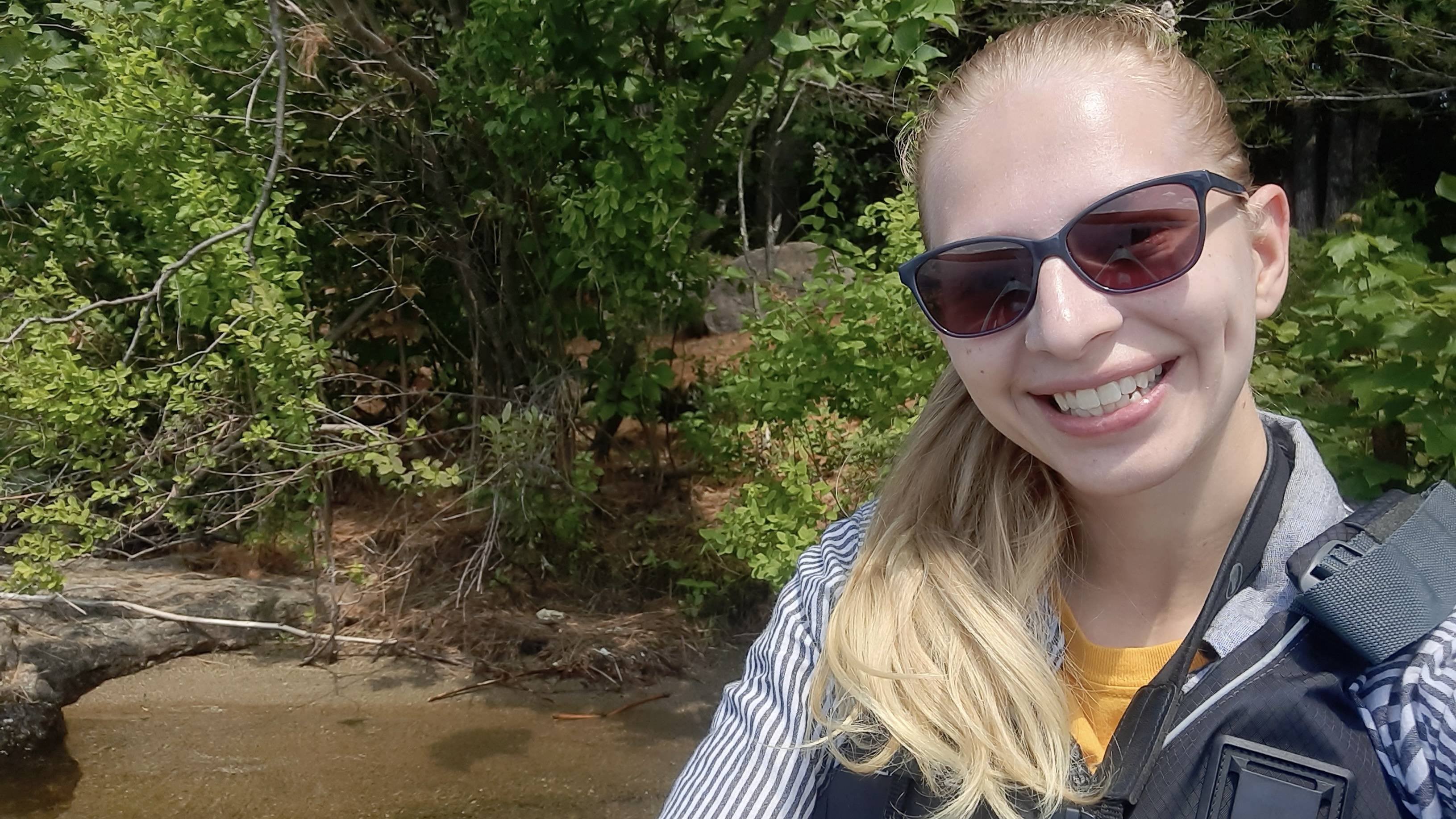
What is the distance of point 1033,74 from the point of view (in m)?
1.26

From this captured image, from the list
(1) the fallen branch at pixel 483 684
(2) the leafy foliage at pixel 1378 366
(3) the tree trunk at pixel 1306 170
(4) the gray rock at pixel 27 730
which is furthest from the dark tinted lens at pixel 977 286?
(3) the tree trunk at pixel 1306 170

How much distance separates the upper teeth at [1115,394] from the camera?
1191 millimetres

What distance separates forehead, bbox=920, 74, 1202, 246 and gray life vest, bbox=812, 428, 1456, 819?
0.46m

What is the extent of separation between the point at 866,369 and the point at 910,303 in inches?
10.9

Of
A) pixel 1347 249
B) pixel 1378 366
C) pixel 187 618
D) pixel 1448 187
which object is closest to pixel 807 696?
pixel 1378 366

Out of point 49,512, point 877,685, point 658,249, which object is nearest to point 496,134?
point 658,249

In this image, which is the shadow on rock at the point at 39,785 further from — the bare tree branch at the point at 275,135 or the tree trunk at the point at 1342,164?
the tree trunk at the point at 1342,164

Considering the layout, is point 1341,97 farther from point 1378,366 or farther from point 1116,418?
point 1116,418

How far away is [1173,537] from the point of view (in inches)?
52.3

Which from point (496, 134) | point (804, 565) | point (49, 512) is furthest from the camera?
point (496, 134)

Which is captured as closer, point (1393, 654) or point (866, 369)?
point (1393, 654)

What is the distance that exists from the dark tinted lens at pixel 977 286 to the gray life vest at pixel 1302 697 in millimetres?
419

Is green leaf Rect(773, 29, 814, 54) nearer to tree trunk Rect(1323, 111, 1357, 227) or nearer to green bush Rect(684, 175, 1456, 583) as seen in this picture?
green bush Rect(684, 175, 1456, 583)

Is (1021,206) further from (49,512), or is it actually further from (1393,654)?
(49,512)
